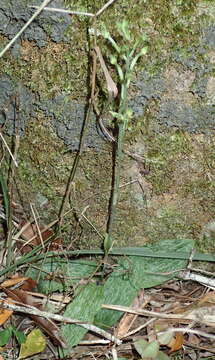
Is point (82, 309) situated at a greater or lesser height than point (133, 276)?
lesser

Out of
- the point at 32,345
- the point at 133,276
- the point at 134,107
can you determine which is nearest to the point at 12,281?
the point at 32,345

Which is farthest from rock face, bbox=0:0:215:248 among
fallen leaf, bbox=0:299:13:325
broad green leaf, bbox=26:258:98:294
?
fallen leaf, bbox=0:299:13:325

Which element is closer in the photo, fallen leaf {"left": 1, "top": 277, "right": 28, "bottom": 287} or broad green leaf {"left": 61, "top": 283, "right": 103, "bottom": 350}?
broad green leaf {"left": 61, "top": 283, "right": 103, "bottom": 350}

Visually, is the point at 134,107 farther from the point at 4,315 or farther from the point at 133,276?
the point at 4,315

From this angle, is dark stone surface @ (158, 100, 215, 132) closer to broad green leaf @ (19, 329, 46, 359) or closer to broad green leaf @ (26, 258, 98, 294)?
broad green leaf @ (26, 258, 98, 294)

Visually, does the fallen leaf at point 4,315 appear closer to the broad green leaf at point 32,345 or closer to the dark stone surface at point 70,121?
the broad green leaf at point 32,345

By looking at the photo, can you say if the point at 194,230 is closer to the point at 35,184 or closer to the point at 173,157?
the point at 173,157
